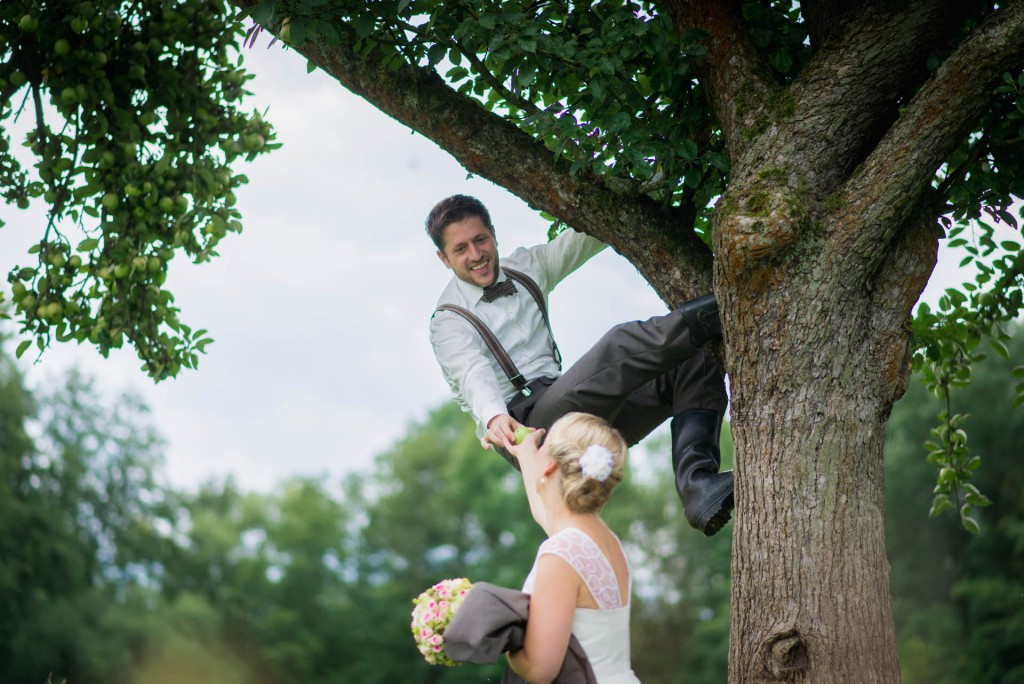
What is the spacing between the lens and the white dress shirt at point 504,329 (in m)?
4.95

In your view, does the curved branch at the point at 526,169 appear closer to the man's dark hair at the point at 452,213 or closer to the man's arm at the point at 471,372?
the man's dark hair at the point at 452,213

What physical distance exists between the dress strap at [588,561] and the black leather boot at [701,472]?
3.52ft

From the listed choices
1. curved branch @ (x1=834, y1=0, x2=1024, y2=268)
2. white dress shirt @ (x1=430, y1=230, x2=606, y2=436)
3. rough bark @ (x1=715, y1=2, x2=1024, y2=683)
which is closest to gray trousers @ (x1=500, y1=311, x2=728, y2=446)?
white dress shirt @ (x1=430, y1=230, x2=606, y2=436)

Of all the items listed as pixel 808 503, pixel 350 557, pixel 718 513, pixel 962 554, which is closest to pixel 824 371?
pixel 808 503

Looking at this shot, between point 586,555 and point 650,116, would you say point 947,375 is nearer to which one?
point 650,116

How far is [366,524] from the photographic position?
34.7m

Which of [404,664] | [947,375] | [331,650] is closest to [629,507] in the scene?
[404,664]

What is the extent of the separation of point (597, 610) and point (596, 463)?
0.46 metres

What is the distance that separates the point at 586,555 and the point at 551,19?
9.11 feet

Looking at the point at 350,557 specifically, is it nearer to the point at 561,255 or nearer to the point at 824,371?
the point at 561,255

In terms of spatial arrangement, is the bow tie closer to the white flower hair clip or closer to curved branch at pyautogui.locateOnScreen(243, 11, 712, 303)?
curved branch at pyautogui.locateOnScreen(243, 11, 712, 303)

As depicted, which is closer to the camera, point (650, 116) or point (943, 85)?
point (943, 85)

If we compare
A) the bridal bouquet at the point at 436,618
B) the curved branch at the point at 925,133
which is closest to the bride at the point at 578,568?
the bridal bouquet at the point at 436,618

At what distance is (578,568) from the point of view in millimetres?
3404
